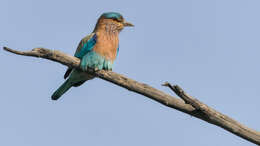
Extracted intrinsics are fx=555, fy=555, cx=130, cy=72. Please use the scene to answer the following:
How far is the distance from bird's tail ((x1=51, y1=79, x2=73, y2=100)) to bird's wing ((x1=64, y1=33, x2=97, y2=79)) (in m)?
0.18

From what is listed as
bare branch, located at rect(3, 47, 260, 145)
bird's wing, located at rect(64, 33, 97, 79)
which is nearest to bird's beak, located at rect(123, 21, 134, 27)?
bird's wing, located at rect(64, 33, 97, 79)

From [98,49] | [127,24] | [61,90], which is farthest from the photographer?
[127,24]

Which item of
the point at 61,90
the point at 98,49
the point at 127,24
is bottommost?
the point at 61,90

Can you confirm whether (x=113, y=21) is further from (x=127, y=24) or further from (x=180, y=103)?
(x=180, y=103)

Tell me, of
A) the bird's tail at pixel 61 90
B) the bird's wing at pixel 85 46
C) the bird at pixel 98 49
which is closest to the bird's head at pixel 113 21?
the bird at pixel 98 49

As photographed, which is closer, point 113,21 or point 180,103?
point 180,103

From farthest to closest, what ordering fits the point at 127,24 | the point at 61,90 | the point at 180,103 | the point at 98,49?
the point at 127,24
the point at 61,90
the point at 98,49
the point at 180,103

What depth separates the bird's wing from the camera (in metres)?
10.8

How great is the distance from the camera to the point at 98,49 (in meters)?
10.8

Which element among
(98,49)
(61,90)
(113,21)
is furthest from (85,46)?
(61,90)

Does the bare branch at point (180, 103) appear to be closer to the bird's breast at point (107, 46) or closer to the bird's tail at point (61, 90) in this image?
the bird's breast at point (107, 46)

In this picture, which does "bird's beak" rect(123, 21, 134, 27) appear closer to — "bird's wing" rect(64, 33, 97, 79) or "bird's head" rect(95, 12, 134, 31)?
"bird's head" rect(95, 12, 134, 31)

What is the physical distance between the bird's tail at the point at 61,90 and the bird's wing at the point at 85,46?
0.18 metres

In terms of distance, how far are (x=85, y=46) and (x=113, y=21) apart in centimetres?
96
